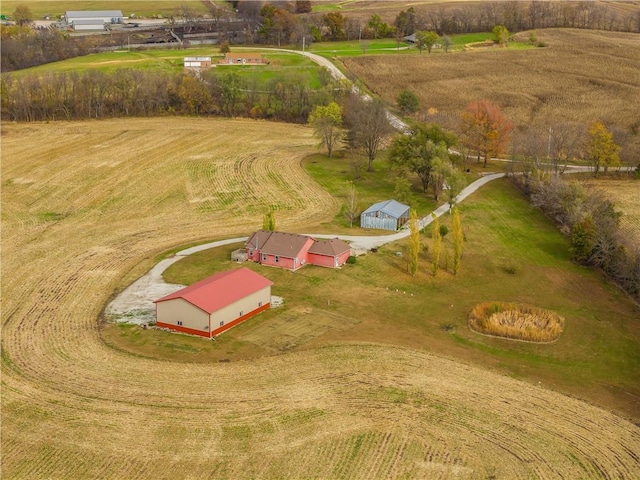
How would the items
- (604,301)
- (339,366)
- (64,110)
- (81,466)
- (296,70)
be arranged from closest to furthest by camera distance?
(81,466) < (339,366) < (604,301) < (64,110) < (296,70)

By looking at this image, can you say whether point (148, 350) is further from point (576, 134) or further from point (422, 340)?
point (576, 134)

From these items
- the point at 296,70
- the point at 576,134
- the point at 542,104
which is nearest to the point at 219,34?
the point at 296,70

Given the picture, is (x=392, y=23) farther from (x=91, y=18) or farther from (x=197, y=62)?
(x=91, y=18)

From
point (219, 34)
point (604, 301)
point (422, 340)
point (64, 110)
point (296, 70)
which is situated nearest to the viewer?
point (422, 340)

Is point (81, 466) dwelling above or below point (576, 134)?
below

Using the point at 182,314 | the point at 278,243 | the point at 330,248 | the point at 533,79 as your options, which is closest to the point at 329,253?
the point at 330,248

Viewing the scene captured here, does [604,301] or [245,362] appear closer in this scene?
[245,362]

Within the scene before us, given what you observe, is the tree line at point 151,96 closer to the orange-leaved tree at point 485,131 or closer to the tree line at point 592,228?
the orange-leaved tree at point 485,131

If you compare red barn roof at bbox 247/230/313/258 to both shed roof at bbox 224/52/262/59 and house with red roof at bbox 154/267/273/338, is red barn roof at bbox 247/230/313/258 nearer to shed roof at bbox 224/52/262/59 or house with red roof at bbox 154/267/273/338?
house with red roof at bbox 154/267/273/338
